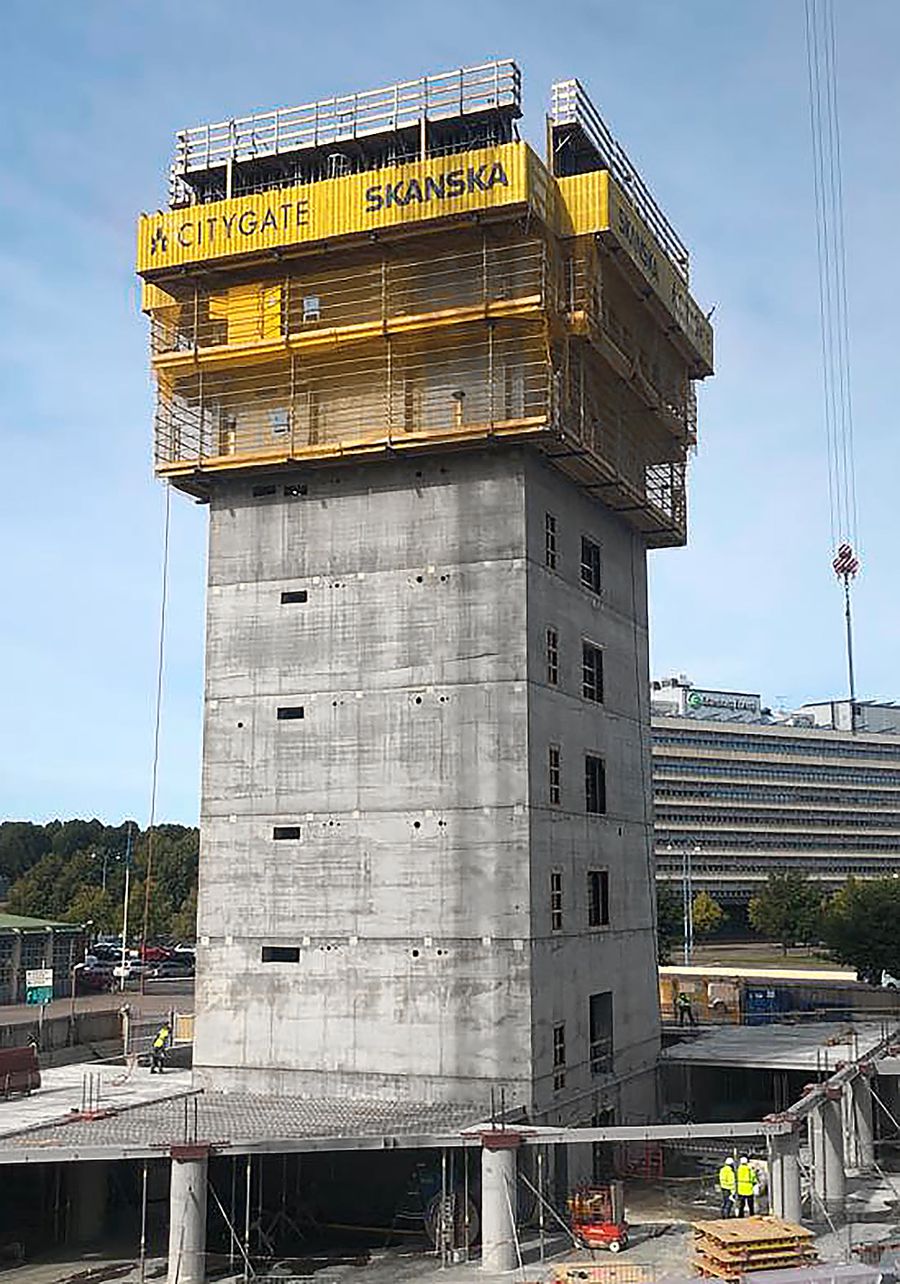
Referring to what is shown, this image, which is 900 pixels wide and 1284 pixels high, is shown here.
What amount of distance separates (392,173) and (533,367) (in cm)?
668

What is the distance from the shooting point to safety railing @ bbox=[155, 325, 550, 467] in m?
37.8

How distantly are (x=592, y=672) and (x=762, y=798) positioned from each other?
11145 centimetres

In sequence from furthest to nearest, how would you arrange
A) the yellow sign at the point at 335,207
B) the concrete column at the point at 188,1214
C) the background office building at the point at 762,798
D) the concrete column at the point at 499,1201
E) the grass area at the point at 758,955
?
the background office building at the point at 762,798 → the grass area at the point at 758,955 → the yellow sign at the point at 335,207 → the concrete column at the point at 499,1201 → the concrete column at the point at 188,1214

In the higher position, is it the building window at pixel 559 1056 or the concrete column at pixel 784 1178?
the building window at pixel 559 1056

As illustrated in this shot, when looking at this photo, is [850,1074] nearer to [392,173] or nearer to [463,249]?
[463,249]

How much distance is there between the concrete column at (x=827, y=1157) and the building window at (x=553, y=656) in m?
13.2

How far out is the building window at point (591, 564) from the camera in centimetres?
4231

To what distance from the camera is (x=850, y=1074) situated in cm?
3803

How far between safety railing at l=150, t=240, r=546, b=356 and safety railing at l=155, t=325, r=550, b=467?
964 millimetres

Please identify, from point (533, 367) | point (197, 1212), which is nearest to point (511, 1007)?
point (197, 1212)

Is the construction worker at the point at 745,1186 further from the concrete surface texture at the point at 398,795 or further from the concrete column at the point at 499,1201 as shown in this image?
the concrete surface texture at the point at 398,795

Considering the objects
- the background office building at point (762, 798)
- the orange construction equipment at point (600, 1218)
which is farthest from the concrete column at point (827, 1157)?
the background office building at point (762, 798)

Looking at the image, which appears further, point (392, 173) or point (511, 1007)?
point (392, 173)

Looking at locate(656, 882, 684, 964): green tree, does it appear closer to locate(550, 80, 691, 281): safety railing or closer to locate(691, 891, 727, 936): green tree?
locate(691, 891, 727, 936): green tree
